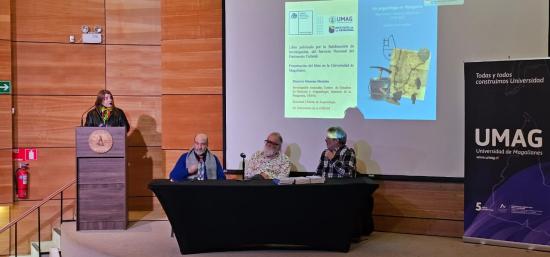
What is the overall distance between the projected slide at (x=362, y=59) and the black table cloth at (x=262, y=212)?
3.96 ft

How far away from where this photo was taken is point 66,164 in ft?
24.0

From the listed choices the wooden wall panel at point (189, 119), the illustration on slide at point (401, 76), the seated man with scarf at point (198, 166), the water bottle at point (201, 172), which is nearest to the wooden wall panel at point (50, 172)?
the wooden wall panel at point (189, 119)

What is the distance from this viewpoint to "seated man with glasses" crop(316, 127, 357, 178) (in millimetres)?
5406

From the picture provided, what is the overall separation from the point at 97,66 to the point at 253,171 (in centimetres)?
271

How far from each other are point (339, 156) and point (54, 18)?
390cm

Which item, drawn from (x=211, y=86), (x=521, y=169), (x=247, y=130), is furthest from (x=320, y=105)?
(x=521, y=169)

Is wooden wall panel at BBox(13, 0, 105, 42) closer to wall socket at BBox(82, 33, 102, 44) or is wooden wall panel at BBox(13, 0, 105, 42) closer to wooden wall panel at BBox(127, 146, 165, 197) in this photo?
wall socket at BBox(82, 33, 102, 44)

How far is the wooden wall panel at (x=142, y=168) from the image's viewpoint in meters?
7.28

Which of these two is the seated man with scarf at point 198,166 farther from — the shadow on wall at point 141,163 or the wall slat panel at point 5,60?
the wall slat panel at point 5,60

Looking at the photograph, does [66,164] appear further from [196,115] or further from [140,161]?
[196,115]

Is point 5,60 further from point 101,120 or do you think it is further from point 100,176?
point 100,176

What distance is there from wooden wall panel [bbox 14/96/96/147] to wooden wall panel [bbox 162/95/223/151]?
3.98 ft

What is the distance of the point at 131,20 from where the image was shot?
7.32 metres

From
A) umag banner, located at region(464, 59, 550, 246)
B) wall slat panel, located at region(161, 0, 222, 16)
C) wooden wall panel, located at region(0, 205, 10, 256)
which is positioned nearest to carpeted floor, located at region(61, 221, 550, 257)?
umag banner, located at region(464, 59, 550, 246)
